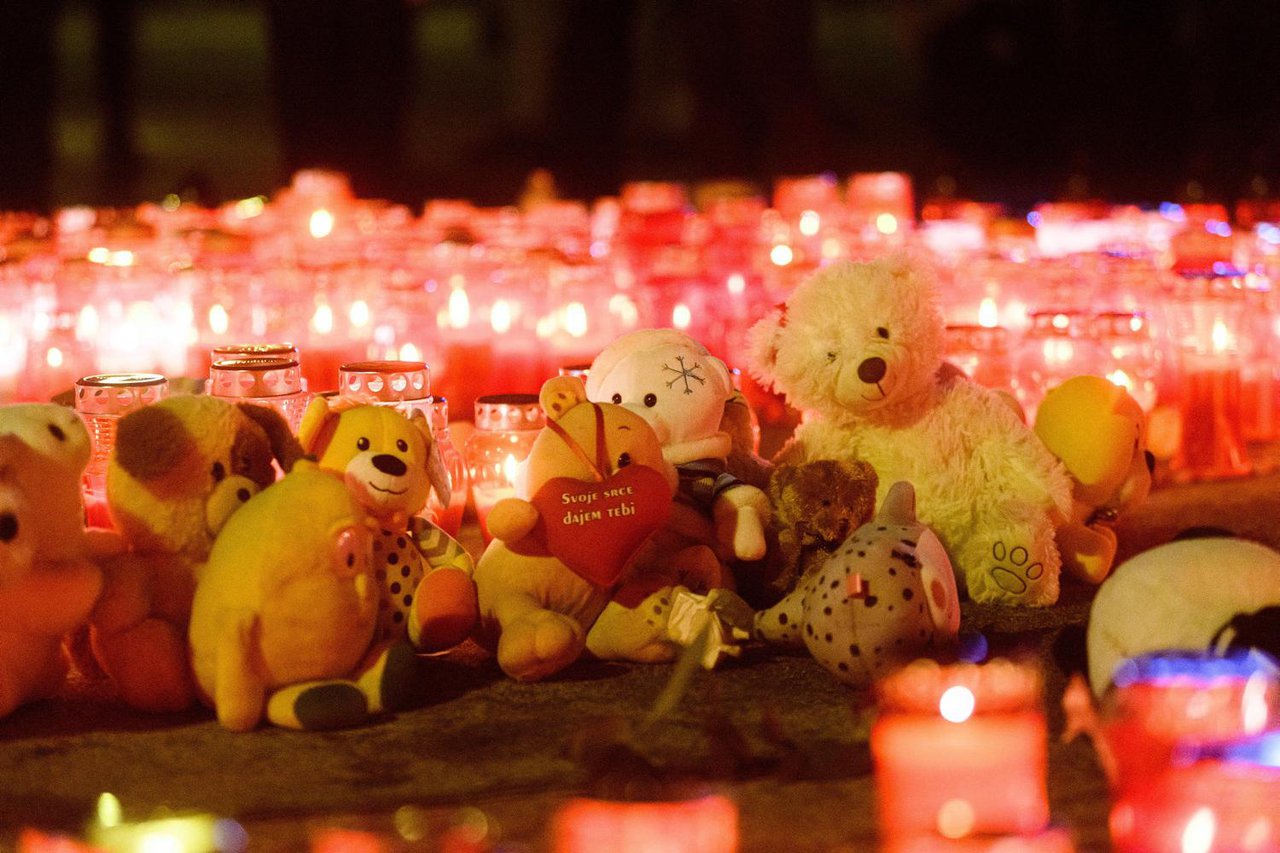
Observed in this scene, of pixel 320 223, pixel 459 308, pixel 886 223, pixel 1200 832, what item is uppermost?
pixel 320 223

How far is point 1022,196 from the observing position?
308 inches

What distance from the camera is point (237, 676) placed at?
5.80 feet

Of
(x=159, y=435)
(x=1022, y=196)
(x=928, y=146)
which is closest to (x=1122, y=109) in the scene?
(x=1022, y=196)

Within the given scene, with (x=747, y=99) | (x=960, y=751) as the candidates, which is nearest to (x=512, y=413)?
(x=960, y=751)

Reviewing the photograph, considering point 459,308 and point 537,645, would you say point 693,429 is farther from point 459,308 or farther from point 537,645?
point 459,308

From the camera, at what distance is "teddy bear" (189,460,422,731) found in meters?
1.77

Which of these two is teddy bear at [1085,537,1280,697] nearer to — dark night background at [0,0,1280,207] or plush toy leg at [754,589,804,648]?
plush toy leg at [754,589,804,648]

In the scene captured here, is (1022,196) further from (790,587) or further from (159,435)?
(159,435)

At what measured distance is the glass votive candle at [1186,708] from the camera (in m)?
1.62

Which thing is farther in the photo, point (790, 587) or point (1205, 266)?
point (1205, 266)

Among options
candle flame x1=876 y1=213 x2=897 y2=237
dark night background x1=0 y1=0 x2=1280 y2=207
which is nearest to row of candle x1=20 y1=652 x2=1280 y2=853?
candle flame x1=876 y1=213 x2=897 y2=237

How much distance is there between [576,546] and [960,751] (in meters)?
0.57

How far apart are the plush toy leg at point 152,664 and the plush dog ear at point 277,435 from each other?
0.84 feet

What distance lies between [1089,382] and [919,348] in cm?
35
